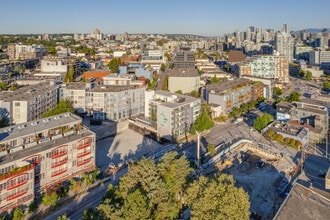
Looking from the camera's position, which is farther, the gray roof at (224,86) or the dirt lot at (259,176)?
the gray roof at (224,86)

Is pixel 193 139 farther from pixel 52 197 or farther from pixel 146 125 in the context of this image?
pixel 52 197

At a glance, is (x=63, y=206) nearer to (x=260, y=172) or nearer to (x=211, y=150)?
(x=211, y=150)

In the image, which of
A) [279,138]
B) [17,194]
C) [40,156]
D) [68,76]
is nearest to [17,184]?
[17,194]

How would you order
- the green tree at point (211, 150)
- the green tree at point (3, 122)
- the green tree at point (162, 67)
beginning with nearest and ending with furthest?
the green tree at point (211, 150) → the green tree at point (3, 122) → the green tree at point (162, 67)

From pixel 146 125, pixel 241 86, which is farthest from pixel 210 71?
pixel 146 125

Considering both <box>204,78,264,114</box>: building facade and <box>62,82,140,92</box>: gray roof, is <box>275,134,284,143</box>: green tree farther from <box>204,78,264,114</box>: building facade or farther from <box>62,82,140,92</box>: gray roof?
<box>62,82,140,92</box>: gray roof

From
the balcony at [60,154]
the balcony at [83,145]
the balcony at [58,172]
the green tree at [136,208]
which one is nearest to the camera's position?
the green tree at [136,208]

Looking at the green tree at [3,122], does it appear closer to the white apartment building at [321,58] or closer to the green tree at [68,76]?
the green tree at [68,76]

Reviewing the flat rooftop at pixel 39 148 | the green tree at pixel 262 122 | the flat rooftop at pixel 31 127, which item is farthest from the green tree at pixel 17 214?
the green tree at pixel 262 122
